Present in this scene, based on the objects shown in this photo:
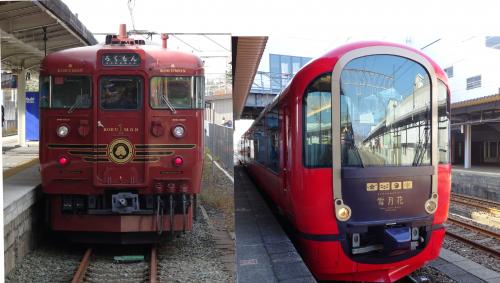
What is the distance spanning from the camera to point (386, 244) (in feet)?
13.5

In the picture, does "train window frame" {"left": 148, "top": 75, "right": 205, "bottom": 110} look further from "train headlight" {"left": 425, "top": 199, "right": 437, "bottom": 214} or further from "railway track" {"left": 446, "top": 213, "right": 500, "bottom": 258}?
"railway track" {"left": 446, "top": 213, "right": 500, "bottom": 258}

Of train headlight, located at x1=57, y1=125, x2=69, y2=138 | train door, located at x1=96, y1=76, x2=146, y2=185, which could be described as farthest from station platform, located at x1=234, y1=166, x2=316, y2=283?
train headlight, located at x1=57, y1=125, x2=69, y2=138

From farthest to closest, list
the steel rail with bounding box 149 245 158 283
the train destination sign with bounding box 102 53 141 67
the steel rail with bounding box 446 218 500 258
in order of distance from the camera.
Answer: the steel rail with bounding box 446 218 500 258, the train destination sign with bounding box 102 53 141 67, the steel rail with bounding box 149 245 158 283

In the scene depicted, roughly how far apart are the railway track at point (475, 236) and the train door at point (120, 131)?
573 cm

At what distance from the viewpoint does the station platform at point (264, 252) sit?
13.0ft

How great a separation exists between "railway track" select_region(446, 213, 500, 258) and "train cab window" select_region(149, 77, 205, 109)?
Result: 213 inches

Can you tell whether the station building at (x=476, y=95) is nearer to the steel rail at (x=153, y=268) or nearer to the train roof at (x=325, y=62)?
the train roof at (x=325, y=62)

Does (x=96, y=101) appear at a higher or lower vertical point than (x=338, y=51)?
lower

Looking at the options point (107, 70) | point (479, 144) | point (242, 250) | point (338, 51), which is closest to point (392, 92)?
point (338, 51)

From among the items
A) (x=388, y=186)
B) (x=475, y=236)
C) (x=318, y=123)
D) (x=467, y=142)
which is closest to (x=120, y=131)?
(x=318, y=123)

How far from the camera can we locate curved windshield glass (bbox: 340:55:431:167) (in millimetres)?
4109

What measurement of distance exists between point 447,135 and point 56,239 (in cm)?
356

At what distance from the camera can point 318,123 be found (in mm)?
4176

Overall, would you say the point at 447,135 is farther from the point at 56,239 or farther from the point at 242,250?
the point at 56,239
